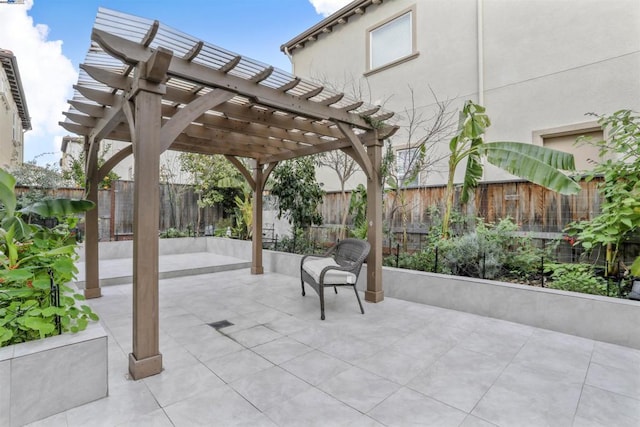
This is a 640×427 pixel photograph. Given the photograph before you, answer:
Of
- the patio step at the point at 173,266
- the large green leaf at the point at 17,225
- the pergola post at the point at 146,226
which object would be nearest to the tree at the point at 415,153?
the patio step at the point at 173,266

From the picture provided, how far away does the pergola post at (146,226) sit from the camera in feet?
8.86

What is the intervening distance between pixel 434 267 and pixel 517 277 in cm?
112

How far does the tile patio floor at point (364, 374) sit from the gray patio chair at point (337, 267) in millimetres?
413

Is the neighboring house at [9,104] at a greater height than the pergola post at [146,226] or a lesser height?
greater

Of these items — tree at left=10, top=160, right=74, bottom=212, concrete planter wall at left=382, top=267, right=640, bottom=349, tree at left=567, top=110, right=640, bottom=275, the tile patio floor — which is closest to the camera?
the tile patio floor

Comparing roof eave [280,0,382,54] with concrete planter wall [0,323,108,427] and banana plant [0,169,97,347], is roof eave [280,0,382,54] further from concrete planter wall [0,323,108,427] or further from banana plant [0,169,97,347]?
concrete planter wall [0,323,108,427]

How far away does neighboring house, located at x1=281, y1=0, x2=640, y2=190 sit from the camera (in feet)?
17.4

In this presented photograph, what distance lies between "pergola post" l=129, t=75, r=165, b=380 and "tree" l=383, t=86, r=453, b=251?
4154mm

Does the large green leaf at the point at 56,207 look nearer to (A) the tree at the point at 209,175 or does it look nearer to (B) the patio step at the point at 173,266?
(B) the patio step at the point at 173,266

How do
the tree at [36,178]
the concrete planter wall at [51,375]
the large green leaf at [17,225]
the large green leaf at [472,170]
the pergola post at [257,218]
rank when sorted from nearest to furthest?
the concrete planter wall at [51,375], the large green leaf at [17,225], the large green leaf at [472,170], the pergola post at [257,218], the tree at [36,178]

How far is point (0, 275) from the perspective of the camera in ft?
7.46

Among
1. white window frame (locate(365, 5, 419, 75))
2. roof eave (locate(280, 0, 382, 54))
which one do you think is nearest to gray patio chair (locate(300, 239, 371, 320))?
white window frame (locate(365, 5, 419, 75))

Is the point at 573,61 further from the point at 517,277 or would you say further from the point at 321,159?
the point at 321,159

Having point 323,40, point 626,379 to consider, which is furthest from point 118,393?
point 323,40
